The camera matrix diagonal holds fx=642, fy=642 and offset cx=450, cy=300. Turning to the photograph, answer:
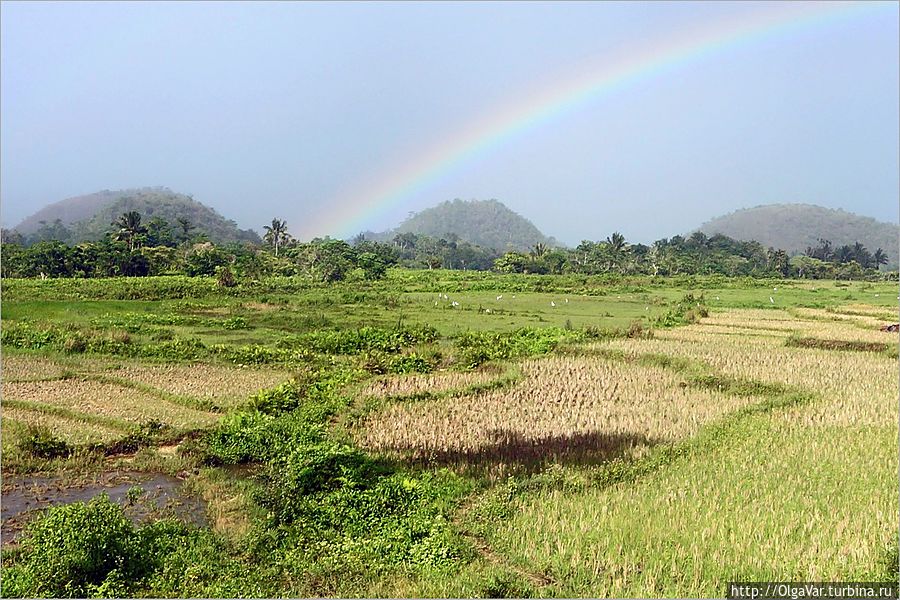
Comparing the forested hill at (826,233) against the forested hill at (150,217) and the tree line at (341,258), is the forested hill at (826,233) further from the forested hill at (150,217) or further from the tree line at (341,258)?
Answer: the forested hill at (150,217)

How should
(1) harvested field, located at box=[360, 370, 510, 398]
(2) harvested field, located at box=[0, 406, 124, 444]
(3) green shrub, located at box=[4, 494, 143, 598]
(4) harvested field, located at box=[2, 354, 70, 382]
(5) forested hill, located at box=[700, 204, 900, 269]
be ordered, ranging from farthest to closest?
1. (5) forested hill, located at box=[700, 204, 900, 269]
2. (4) harvested field, located at box=[2, 354, 70, 382]
3. (1) harvested field, located at box=[360, 370, 510, 398]
4. (2) harvested field, located at box=[0, 406, 124, 444]
5. (3) green shrub, located at box=[4, 494, 143, 598]

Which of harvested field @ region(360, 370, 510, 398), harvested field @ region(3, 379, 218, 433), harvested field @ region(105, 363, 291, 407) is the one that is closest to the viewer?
harvested field @ region(3, 379, 218, 433)

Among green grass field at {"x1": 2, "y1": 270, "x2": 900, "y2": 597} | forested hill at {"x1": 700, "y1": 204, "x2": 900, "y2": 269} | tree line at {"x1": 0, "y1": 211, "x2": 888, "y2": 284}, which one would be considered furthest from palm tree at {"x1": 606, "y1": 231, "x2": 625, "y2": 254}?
forested hill at {"x1": 700, "y1": 204, "x2": 900, "y2": 269}

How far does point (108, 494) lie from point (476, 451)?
4.51 meters

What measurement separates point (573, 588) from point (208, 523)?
3838 millimetres

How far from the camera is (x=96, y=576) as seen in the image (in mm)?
5383

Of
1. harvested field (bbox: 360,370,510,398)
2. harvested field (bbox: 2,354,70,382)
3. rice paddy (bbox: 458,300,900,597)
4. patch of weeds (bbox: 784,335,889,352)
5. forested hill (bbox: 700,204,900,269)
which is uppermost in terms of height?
forested hill (bbox: 700,204,900,269)

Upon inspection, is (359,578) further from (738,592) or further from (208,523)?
(738,592)

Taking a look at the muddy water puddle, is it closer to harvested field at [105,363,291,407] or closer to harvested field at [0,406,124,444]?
harvested field at [0,406,124,444]

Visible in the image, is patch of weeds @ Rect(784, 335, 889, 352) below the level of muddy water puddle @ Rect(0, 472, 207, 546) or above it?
above

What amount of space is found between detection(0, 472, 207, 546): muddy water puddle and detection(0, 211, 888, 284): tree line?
28.0 metres

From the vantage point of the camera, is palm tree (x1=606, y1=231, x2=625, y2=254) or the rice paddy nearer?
the rice paddy

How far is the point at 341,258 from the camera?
151 ft

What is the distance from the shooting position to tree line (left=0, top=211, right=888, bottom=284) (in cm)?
4203
